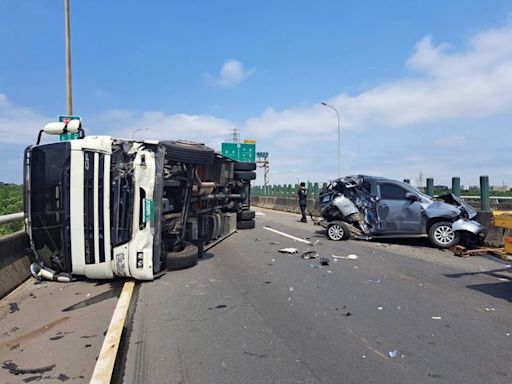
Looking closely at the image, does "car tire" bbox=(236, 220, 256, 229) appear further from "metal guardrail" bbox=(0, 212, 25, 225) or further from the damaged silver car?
"metal guardrail" bbox=(0, 212, 25, 225)

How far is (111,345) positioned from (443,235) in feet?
30.3

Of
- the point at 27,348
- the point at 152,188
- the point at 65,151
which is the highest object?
the point at 65,151

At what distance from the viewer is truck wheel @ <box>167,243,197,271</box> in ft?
26.9

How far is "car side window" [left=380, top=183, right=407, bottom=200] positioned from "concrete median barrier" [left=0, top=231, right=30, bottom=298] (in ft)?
28.8

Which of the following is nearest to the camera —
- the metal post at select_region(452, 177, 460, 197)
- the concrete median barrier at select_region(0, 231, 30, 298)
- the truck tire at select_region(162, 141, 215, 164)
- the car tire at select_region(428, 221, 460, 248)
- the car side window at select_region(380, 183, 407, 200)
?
the concrete median barrier at select_region(0, 231, 30, 298)

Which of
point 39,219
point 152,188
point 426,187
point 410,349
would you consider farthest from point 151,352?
point 426,187

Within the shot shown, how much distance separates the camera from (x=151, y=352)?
167 inches

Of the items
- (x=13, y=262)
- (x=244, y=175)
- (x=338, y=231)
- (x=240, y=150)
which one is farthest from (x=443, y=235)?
(x=240, y=150)

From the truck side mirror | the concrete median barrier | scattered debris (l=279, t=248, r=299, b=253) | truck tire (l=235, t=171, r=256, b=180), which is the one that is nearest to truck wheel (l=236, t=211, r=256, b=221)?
truck tire (l=235, t=171, r=256, b=180)

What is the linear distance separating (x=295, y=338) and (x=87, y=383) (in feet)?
6.80

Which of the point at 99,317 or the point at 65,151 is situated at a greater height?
the point at 65,151

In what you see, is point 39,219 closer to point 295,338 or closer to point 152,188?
point 152,188

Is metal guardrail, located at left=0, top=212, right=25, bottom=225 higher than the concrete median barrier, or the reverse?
metal guardrail, located at left=0, top=212, right=25, bottom=225

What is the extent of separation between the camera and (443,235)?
11.1 meters
